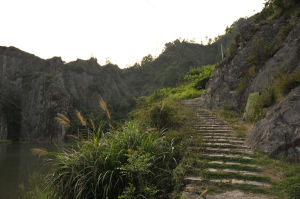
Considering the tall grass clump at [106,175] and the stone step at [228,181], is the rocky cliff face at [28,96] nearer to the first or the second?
the tall grass clump at [106,175]

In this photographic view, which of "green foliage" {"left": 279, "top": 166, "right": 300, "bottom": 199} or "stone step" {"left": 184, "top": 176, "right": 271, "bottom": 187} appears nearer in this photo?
"green foliage" {"left": 279, "top": 166, "right": 300, "bottom": 199}

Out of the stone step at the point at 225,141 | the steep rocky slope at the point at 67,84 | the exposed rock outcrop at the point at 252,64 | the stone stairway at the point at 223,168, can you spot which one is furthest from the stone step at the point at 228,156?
the steep rocky slope at the point at 67,84

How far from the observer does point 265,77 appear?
6.75 meters

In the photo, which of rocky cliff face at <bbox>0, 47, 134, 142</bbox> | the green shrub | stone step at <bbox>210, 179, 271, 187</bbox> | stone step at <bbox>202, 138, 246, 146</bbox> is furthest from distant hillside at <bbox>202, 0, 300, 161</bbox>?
rocky cliff face at <bbox>0, 47, 134, 142</bbox>

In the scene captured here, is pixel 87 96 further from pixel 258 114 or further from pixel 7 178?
pixel 258 114

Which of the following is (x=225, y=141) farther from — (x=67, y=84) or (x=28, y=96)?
(x=67, y=84)

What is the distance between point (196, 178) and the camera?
3391 millimetres

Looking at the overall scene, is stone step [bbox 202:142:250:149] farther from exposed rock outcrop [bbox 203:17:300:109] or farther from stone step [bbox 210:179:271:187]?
exposed rock outcrop [bbox 203:17:300:109]

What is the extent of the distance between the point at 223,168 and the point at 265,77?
4.71m

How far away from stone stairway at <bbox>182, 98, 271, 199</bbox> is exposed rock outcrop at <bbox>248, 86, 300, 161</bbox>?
42cm

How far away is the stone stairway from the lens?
9.88 feet

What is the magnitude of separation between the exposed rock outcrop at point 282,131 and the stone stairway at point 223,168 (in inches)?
16.6

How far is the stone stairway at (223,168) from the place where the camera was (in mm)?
3012

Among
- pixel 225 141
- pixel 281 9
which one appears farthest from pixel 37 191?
pixel 281 9
